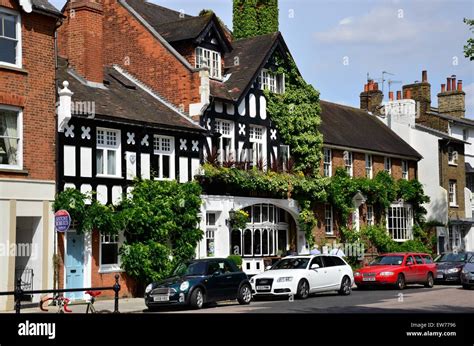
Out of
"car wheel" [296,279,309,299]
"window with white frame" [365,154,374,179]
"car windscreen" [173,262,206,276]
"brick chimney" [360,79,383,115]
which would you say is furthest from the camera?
"brick chimney" [360,79,383,115]

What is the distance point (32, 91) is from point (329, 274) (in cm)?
1202

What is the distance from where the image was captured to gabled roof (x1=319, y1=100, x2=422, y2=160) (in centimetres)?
4112

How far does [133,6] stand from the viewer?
35312 millimetres

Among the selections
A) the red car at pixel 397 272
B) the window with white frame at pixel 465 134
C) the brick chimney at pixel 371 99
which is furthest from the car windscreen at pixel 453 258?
the window with white frame at pixel 465 134

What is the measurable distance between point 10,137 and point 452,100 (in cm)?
4324

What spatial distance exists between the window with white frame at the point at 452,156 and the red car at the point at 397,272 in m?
20.6

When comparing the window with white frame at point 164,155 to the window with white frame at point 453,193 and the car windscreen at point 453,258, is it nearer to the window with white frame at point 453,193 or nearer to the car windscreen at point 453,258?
the car windscreen at point 453,258

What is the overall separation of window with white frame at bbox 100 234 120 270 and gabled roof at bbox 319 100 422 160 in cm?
1584

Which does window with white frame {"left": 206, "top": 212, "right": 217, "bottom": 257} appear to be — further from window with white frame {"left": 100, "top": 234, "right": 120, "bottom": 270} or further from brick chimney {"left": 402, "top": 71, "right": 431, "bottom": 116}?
brick chimney {"left": 402, "top": 71, "right": 431, "bottom": 116}

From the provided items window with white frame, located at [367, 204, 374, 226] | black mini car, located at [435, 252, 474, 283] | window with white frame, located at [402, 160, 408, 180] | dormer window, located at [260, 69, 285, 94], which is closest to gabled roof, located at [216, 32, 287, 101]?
dormer window, located at [260, 69, 285, 94]

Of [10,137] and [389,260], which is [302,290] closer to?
[389,260]

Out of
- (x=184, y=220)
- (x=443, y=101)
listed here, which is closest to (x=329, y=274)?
(x=184, y=220)

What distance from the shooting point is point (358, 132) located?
4441 centimetres
